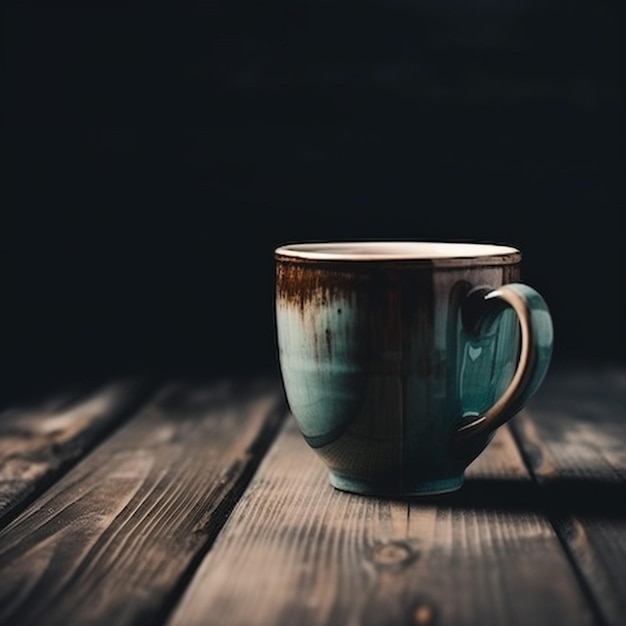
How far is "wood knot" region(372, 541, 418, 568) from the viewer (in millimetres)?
741

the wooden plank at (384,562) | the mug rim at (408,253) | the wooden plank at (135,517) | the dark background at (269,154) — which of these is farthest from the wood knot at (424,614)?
the dark background at (269,154)

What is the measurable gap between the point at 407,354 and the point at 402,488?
0.36 ft

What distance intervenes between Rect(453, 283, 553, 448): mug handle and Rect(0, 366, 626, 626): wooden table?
0.23 ft

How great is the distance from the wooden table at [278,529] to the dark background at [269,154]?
39 cm

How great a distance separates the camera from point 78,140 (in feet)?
5.18

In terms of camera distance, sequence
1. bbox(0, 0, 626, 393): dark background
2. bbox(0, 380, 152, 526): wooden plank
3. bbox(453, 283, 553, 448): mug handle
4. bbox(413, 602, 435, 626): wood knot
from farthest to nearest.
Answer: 1. bbox(0, 0, 626, 393): dark background
2. bbox(0, 380, 152, 526): wooden plank
3. bbox(453, 283, 553, 448): mug handle
4. bbox(413, 602, 435, 626): wood knot

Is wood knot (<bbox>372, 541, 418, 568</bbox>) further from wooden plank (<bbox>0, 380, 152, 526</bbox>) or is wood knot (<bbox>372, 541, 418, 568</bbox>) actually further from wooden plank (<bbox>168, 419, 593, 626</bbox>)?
wooden plank (<bbox>0, 380, 152, 526</bbox>)

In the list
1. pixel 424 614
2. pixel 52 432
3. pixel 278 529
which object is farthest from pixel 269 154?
pixel 424 614

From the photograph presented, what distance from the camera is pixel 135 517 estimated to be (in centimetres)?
86

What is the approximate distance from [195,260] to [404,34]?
15.8 inches

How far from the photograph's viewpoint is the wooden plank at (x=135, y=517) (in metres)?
0.69

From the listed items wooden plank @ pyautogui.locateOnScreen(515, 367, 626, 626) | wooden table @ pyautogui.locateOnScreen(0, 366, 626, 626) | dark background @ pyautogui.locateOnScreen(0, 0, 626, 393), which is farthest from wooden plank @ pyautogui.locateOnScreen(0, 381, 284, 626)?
dark background @ pyautogui.locateOnScreen(0, 0, 626, 393)

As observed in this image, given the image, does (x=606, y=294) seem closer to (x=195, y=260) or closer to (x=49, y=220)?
(x=195, y=260)

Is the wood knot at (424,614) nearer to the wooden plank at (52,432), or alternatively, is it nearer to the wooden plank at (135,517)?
the wooden plank at (135,517)
